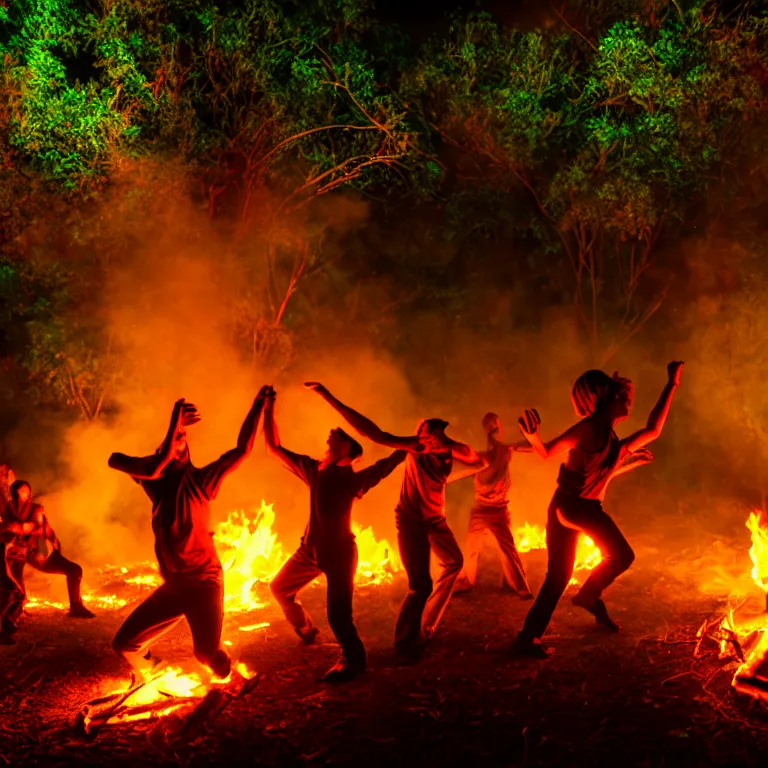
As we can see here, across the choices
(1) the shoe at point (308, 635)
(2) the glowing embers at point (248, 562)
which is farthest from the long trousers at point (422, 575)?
(2) the glowing embers at point (248, 562)

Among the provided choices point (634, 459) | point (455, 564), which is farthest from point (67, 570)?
point (634, 459)

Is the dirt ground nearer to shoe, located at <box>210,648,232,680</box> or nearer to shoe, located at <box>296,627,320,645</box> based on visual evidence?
shoe, located at <box>296,627,320,645</box>

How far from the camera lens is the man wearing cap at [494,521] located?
884 cm

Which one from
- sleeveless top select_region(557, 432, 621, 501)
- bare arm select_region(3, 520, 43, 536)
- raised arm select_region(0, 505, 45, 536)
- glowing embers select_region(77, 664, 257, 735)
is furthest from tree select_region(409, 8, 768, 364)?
glowing embers select_region(77, 664, 257, 735)

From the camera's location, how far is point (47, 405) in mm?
12555

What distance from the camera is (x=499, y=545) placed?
8883 mm

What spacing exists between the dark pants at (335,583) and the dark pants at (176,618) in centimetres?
88

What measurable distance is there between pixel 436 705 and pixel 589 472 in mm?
2221

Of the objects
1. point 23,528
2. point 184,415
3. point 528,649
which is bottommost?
point 528,649

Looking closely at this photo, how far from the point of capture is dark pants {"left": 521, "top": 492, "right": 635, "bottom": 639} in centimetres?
696

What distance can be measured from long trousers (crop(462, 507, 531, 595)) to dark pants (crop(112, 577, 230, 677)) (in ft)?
11.4

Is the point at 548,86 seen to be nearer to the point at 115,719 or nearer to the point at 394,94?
the point at 394,94

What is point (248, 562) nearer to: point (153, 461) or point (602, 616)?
point (153, 461)

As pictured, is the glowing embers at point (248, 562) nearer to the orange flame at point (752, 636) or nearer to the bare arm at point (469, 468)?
the bare arm at point (469, 468)
